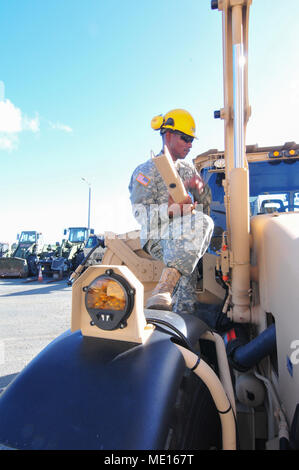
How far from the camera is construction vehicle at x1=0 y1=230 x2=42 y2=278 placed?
12.7 metres

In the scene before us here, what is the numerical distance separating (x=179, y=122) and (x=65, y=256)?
13582mm

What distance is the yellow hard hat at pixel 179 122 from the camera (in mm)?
2039

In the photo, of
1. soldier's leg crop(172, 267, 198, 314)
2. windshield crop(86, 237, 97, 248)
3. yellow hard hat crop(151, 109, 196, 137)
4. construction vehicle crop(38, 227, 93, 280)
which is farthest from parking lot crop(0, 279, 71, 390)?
construction vehicle crop(38, 227, 93, 280)

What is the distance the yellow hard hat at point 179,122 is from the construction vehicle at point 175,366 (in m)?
0.67

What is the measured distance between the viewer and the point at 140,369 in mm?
625

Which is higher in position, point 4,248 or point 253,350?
point 4,248

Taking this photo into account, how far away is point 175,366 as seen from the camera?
0.66 m

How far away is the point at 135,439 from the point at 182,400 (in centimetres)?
27

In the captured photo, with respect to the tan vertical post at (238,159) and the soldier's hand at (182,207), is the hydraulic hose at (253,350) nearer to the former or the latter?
the tan vertical post at (238,159)

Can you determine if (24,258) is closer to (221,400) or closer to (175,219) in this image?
(175,219)

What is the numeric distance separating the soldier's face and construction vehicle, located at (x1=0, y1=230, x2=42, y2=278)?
12.4 meters

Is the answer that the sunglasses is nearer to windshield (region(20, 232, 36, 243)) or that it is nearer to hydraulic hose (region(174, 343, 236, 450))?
hydraulic hose (region(174, 343, 236, 450))

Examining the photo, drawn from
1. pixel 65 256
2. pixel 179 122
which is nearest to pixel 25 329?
pixel 179 122

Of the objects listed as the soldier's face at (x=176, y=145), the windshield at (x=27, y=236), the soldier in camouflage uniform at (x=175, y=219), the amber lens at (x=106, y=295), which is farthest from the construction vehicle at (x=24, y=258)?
the amber lens at (x=106, y=295)
